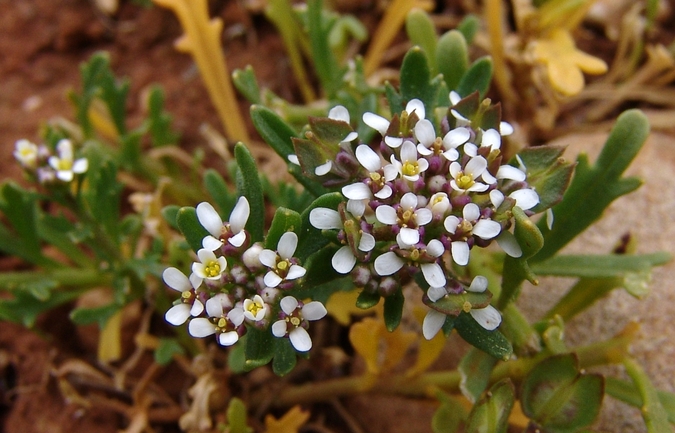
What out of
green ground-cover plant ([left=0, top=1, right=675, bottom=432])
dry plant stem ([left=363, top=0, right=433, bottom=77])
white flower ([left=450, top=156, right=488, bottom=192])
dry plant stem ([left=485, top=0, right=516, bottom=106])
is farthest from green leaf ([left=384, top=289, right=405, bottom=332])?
dry plant stem ([left=363, top=0, right=433, bottom=77])

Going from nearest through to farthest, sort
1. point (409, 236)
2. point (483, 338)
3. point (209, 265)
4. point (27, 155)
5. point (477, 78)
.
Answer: point (409, 236) < point (209, 265) < point (483, 338) < point (477, 78) < point (27, 155)

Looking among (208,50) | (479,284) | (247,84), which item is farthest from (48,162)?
(479,284)

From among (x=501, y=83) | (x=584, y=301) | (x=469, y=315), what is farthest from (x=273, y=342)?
(x=501, y=83)

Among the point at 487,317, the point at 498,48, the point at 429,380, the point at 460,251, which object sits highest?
the point at 460,251

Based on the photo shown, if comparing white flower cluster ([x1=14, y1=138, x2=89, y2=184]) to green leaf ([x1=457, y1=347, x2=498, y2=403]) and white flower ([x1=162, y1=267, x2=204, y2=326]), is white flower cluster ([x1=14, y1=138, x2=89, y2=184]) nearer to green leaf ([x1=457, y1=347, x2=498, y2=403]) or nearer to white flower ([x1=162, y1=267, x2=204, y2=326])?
white flower ([x1=162, y1=267, x2=204, y2=326])

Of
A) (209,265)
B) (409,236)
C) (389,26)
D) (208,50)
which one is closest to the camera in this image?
(409,236)

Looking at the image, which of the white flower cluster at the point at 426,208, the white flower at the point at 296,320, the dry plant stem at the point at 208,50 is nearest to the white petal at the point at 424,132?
the white flower cluster at the point at 426,208

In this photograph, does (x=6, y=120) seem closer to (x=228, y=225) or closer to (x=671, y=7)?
(x=228, y=225)

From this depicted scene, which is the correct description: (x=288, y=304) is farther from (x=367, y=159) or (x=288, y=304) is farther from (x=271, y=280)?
(x=367, y=159)
